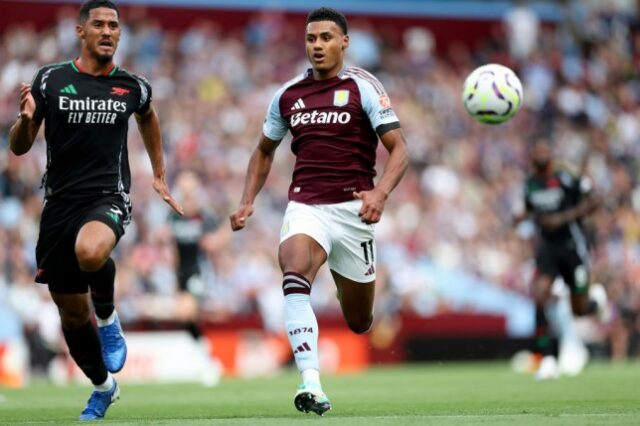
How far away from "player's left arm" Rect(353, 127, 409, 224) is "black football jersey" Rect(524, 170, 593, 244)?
711 centimetres

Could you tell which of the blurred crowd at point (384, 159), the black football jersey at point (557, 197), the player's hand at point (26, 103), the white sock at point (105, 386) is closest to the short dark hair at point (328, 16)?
the player's hand at point (26, 103)

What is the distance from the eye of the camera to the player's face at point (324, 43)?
9258mm

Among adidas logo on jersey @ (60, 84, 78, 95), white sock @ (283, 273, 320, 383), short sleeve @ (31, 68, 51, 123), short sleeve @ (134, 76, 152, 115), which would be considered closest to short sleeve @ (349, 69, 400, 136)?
white sock @ (283, 273, 320, 383)

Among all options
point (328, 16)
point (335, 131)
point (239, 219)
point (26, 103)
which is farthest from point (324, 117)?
point (26, 103)

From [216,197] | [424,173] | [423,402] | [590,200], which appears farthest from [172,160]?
[423,402]

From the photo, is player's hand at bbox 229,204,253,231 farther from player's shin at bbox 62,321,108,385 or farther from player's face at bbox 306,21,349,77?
player's shin at bbox 62,321,108,385

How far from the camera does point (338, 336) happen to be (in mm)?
20469

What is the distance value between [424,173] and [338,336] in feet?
21.4

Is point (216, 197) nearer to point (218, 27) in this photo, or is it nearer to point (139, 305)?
point (139, 305)

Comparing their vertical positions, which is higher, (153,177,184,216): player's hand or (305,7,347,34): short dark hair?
(305,7,347,34): short dark hair

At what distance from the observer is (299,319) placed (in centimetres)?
875

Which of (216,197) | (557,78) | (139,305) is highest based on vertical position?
(557,78)

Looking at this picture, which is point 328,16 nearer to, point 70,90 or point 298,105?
point 298,105

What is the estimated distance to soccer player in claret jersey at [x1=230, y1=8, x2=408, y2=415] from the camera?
9.12 metres
